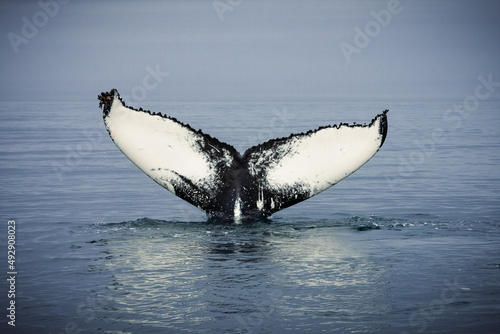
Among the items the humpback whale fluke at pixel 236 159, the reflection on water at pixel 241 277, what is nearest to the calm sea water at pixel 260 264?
the reflection on water at pixel 241 277

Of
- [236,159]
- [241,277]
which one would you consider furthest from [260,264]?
[236,159]

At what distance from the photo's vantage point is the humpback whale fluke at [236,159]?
7.30m

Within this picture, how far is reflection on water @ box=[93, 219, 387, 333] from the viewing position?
18.8ft

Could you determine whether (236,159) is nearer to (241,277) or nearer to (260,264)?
(260,264)

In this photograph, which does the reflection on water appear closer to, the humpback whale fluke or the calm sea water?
the calm sea water

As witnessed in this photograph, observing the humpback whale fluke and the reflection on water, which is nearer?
the reflection on water

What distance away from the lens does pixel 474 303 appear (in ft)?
19.7

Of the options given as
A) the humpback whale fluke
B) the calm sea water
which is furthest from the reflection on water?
the humpback whale fluke

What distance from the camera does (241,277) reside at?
22.0 ft

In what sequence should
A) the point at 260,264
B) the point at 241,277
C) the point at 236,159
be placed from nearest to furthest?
the point at 241,277 < the point at 260,264 < the point at 236,159

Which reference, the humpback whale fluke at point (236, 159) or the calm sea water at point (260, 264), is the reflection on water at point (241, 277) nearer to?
the calm sea water at point (260, 264)

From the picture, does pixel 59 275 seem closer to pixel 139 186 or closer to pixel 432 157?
pixel 139 186

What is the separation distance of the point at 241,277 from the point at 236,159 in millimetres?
1580

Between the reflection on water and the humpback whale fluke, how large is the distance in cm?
45
